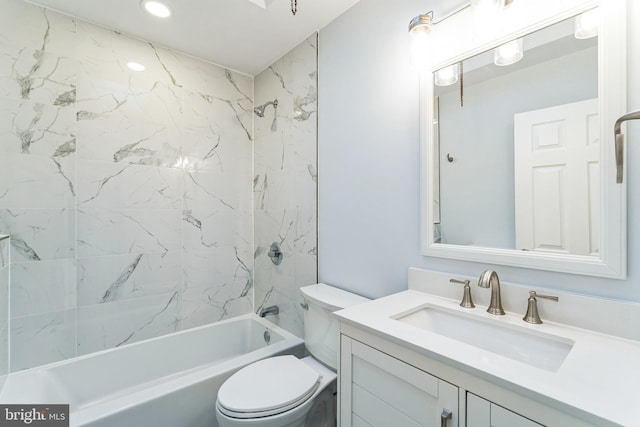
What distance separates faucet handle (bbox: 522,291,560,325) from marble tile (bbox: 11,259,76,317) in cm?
229

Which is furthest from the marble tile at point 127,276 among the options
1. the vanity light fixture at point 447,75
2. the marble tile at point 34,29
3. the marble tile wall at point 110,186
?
the vanity light fixture at point 447,75

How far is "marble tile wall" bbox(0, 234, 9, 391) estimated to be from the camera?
1.44 metres

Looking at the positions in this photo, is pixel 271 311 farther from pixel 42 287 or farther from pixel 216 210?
pixel 42 287

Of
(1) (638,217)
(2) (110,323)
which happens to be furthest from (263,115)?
(1) (638,217)

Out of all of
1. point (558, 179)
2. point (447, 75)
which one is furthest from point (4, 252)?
point (558, 179)

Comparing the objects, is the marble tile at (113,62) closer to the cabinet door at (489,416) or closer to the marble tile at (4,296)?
the marble tile at (4,296)

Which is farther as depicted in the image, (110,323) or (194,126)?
(194,126)

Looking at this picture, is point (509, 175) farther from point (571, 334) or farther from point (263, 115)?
point (263, 115)

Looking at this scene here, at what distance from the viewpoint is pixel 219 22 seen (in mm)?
1758

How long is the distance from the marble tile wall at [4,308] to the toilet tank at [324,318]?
152cm

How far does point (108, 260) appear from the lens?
6.05ft

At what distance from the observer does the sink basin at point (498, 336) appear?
847mm

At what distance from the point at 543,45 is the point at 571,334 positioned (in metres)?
0.94

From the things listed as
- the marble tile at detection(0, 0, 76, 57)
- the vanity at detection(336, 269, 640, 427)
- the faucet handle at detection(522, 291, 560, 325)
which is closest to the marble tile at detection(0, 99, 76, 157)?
the marble tile at detection(0, 0, 76, 57)
